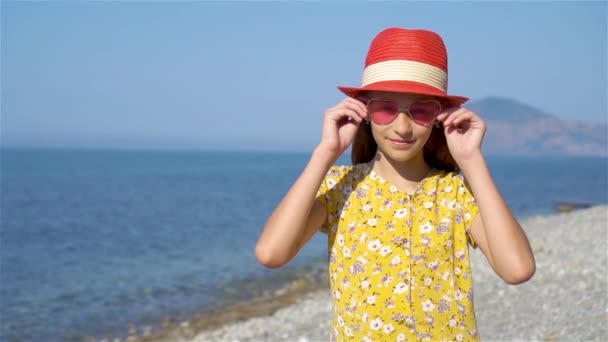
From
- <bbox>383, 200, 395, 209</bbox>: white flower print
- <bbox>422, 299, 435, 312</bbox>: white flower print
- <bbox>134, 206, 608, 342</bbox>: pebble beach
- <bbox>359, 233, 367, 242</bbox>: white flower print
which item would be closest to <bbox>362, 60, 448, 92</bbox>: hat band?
<bbox>383, 200, 395, 209</bbox>: white flower print

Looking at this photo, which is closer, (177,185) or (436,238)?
(436,238)

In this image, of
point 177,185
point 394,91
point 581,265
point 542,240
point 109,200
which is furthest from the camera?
point 177,185

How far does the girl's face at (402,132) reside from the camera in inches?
123

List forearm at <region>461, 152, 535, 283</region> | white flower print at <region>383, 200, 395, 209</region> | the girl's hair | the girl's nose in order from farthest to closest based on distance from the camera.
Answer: the girl's hair < white flower print at <region>383, 200, 395, 209</region> < the girl's nose < forearm at <region>461, 152, 535, 283</region>

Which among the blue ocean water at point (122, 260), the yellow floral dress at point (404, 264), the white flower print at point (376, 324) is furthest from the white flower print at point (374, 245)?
the blue ocean water at point (122, 260)

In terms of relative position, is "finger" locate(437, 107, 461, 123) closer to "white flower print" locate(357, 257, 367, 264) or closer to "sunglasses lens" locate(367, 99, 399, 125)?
"sunglasses lens" locate(367, 99, 399, 125)

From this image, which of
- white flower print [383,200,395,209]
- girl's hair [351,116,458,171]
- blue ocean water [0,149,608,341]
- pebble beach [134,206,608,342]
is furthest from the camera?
blue ocean water [0,149,608,341]

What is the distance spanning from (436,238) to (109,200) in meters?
46.0

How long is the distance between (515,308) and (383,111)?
6.99m

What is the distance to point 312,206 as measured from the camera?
326 centimetres

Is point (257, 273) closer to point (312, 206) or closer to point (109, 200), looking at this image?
point (312, 206)

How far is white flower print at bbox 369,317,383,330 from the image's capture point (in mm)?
3113

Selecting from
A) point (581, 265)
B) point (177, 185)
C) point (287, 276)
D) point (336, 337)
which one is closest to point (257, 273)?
point (287, 276)

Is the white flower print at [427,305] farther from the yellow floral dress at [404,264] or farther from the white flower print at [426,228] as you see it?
the white flower print at [426,228]
